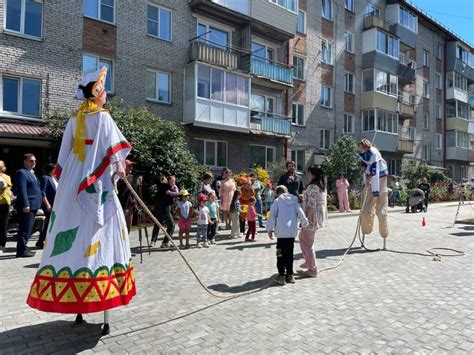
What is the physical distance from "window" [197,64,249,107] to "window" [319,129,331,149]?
8.24m

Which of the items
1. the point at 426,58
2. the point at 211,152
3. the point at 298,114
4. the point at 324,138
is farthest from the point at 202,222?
the point at 426,58

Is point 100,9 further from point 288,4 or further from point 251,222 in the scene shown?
point 251,222

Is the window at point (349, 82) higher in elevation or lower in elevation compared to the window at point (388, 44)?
lower

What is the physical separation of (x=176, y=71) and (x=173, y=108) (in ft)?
6.03

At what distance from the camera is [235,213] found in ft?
36.2

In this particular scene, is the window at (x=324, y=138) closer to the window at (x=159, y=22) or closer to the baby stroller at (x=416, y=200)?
the baby stroller at (x=416, y=200)

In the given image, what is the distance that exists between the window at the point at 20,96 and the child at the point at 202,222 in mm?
8917

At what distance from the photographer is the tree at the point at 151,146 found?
14.0 meters

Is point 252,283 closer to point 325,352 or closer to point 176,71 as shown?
point 325,352

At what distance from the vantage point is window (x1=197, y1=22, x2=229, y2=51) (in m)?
20.6

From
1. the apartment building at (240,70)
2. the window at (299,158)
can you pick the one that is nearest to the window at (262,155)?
the apartment building at (240,70)

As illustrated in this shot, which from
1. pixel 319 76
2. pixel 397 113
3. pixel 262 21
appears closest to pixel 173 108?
pixel 262 21

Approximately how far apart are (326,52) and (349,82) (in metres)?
3.43

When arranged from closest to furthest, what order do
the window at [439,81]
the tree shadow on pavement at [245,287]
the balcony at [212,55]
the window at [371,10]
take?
1. the tree shadow on pavement at [245,287]
2. the balcony at [212,55]
3. the window at [371,10]
4. the window at [439,81]
